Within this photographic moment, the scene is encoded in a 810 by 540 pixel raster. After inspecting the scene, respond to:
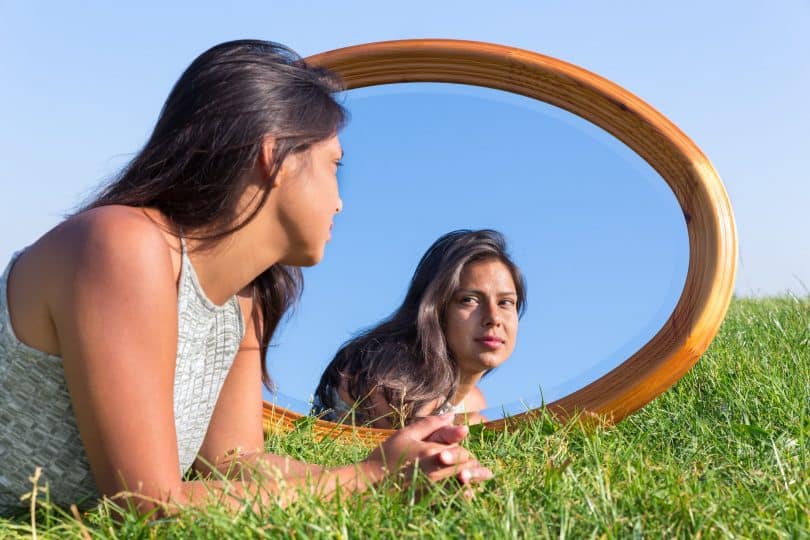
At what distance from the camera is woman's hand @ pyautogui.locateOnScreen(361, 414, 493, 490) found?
164 cm

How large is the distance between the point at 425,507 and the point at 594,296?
1474 millimetres

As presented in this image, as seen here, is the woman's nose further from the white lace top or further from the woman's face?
the white lace top

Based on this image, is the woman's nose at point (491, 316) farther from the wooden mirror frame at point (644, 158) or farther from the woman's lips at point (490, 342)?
the wooden mirror frame at point (644, 158)

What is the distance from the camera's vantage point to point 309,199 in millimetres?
1841

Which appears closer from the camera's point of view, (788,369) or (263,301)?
(263,301)

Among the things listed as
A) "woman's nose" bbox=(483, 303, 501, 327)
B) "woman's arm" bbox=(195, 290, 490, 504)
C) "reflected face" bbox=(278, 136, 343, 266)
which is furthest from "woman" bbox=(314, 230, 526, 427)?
"reflected face" bbox=(278, 136, 343, 266)

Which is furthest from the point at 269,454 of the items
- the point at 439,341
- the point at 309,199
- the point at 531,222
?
the point at 531,222

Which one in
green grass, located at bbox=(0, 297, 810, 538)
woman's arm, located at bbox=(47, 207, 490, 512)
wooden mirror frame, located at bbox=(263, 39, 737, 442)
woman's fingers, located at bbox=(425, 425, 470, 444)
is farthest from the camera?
wooden mirror frame, located at bbox=(263, 39, 737, 442)

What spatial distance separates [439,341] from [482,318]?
16 centimetres

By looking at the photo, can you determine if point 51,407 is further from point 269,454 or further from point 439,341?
point 439,341

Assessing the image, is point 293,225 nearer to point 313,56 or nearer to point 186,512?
point 186,512

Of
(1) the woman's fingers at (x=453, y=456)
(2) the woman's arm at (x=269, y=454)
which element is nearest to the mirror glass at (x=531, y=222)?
(2) the woman's arm at (x=269, y=454)

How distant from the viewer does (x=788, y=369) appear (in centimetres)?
293

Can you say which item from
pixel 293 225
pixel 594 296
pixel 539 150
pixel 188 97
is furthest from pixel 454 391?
pixel 188 97
